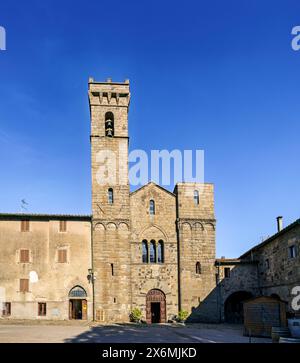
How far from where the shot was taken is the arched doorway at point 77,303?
3216cm

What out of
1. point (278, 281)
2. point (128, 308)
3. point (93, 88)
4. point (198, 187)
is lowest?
point (128, 308)

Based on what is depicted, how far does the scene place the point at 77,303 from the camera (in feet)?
106

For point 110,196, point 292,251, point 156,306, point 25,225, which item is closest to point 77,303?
point 156,306

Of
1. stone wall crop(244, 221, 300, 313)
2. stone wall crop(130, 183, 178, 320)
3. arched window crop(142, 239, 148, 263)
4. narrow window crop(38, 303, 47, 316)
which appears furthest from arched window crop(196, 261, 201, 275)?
narrow window crop(38, 303, 47, 316)

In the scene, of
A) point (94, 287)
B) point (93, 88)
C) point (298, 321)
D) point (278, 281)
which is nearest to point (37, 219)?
point (94, 287)

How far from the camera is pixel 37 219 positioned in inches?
1302

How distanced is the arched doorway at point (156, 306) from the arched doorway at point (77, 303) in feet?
16.8

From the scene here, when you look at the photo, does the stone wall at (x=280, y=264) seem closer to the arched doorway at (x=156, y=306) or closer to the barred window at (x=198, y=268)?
the barred window at (x=198, y=268)

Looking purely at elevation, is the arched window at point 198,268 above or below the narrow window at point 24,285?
above

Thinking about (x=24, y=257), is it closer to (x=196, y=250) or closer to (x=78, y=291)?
(x=78, y=291)

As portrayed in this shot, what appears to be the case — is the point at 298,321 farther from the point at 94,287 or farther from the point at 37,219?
the point at 37,219

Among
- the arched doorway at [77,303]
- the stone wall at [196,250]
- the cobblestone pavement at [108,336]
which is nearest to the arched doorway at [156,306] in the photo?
the stone wall at [196,250]

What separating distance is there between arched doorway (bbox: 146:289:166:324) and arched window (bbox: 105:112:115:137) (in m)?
14.0
